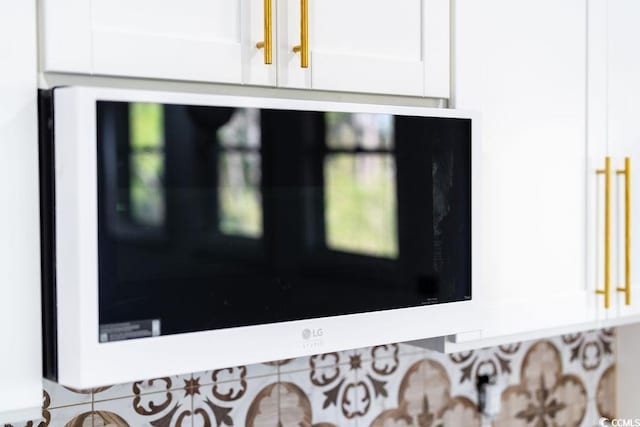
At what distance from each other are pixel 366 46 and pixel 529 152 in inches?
16.9

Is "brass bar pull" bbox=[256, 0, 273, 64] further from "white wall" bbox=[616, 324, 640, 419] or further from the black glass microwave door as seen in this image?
"white wall" bbox=[616, 324, 640, 419]

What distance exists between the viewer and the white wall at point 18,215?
102cm

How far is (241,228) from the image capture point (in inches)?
44.6

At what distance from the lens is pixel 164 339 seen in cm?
108

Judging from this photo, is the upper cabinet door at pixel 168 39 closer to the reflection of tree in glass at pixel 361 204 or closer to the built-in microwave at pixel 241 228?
the built-in microwave at pixel 241 228

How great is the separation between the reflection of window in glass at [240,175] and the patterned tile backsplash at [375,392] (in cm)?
52

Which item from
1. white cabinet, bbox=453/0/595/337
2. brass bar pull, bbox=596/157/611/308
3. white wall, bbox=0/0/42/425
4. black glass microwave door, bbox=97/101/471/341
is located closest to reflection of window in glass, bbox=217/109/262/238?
black glass microwave door, bbox=97/101/471/341

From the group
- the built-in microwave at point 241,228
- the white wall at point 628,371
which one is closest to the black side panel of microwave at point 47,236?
the built-in microwave at point 241,228

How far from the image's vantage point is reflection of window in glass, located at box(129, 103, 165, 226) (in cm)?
104

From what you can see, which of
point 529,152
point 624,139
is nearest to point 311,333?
point 529,152

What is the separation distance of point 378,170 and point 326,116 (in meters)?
0.13

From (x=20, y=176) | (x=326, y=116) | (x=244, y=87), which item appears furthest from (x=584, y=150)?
(x=20, y=176)

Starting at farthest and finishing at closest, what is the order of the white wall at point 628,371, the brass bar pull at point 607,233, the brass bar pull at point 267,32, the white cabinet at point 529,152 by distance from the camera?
the white wall at point 628,371, the brass bar pull at point 607,233, the white cabinet at point 529,152, the brass bar pull at point 267,32

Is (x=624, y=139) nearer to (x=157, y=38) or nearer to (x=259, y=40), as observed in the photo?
(x=259, y=40)
